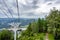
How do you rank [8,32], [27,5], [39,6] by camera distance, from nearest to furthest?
[8,32], [27,5], [39,6]

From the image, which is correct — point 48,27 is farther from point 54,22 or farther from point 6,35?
point 6,35

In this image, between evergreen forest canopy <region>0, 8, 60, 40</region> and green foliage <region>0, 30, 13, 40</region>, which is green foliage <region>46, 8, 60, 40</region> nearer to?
evergreen forest canopy <region>0, 8, 60, 40</region>

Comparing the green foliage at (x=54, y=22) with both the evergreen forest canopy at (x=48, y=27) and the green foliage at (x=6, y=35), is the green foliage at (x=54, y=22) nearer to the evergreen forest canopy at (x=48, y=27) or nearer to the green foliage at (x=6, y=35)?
the evergreen forest canopy at (x=48, y=27)

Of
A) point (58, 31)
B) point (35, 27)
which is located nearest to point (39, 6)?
point (35, 27)

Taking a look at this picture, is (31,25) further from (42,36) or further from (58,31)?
(58,31)

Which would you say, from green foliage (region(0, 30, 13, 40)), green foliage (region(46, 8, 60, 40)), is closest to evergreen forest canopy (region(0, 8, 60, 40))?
green foliage (region(46, 8, 60, 40))

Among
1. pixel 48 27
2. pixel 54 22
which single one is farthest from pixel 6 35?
pixel 54 22

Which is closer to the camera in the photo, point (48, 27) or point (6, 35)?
point (6, 35)

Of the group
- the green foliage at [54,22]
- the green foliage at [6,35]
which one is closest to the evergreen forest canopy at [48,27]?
the green foliage at [54,22]

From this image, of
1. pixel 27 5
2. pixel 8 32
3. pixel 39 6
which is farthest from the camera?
pixel 39 6

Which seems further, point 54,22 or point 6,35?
point 54,22

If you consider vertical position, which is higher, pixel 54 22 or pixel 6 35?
pixel 54 22
